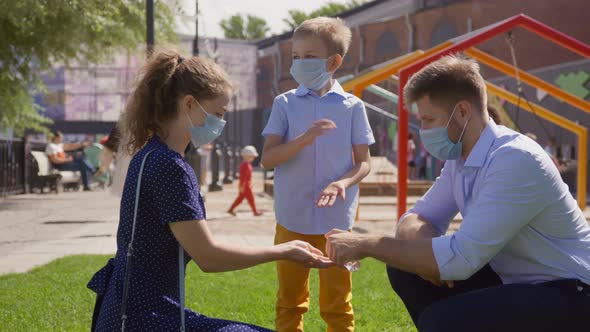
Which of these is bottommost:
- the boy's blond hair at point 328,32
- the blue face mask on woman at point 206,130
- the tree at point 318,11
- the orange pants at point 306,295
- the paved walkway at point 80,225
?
the paved walkway at point 80,225

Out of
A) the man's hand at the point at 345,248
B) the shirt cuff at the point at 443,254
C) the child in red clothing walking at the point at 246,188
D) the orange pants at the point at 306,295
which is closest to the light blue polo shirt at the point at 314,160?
the orange pants at the point at 306,295

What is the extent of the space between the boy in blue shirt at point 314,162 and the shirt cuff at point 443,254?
1.21 m

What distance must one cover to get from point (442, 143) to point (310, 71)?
50.3 inches

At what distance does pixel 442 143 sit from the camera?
3.35m

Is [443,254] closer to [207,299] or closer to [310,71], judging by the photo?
[310,71]

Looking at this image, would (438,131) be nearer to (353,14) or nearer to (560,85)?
(560,85)

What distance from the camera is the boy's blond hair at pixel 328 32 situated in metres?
4.41

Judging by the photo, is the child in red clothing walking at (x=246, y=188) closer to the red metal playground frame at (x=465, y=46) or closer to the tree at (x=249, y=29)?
the red metal playground frame at (x=465, y=46)

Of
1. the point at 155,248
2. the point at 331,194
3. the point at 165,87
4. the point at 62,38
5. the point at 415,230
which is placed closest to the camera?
the point at 155,248

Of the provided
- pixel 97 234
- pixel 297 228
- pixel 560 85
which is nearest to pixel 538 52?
pixel 560 85

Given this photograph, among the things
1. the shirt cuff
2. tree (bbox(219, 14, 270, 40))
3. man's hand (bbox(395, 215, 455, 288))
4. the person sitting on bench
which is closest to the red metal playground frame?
man's hand (bbox(395, 215, 455, 288))

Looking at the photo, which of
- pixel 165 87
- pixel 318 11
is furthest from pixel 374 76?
pixel 318 11

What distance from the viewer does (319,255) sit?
3.41 metres

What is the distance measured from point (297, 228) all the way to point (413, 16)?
38902 millimetres
